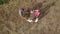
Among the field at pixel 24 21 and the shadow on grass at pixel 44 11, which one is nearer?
the field at pixel 24 21

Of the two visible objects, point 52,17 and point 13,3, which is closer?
point 52,17

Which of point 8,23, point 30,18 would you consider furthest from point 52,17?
point 8,23

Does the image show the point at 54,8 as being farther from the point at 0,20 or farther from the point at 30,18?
the point at 0,20

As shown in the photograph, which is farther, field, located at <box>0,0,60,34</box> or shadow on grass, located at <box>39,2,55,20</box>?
shadow on grass, located at <box>39,2,55,20</box>

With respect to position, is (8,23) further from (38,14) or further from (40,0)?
(40,0)

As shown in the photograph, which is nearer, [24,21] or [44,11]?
[24,21]

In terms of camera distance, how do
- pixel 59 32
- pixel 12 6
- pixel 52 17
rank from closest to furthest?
pixel 59 32
pixel 52 17
pixel 12 6

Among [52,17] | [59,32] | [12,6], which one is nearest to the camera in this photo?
[59,32]

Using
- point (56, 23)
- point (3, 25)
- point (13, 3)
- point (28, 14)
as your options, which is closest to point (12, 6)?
point (13, 3)
